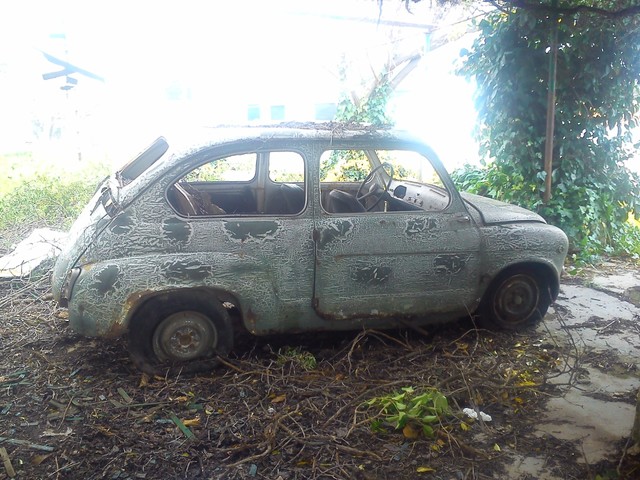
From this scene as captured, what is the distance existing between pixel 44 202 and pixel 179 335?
19.4 feet

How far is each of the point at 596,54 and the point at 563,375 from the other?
4.67m

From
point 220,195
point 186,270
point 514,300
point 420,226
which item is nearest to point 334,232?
point 420,226

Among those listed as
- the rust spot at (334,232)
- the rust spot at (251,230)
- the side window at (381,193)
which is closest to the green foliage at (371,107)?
the side window at (381,193)

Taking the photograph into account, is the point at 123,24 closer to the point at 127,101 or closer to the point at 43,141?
the point at 127,101

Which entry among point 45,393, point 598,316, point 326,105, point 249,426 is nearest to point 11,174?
point 326,105

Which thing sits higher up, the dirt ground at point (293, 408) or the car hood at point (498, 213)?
the car hood at point (498, 213)

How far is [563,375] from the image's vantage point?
393cm

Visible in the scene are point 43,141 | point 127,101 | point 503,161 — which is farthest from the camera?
point 43,141

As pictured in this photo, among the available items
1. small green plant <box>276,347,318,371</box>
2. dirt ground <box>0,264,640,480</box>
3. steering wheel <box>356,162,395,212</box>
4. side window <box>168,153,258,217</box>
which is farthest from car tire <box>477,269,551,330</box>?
side window <box>168,153,258,217</box>

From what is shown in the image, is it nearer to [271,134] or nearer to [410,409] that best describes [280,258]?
[271,134]

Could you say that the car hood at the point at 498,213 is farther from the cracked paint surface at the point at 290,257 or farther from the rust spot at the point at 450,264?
the rust spot at the point at 450,264

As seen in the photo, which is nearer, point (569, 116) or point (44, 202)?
point (569, 116)

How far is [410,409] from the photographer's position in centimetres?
324

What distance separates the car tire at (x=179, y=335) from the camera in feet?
12.1
